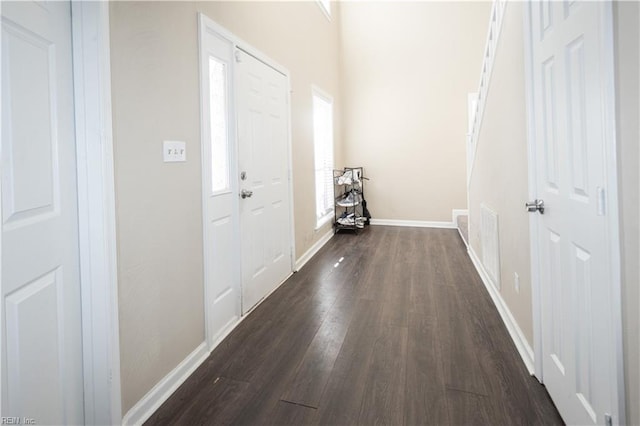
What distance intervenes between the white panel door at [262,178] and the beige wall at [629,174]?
226 cm

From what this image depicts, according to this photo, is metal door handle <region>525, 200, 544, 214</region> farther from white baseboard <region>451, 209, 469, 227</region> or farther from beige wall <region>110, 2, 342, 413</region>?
white baseboard <region>451, 209, 469, 227</region>

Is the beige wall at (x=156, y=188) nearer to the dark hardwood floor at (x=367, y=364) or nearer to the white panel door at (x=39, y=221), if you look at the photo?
the white panel door at (x=39, y=221)

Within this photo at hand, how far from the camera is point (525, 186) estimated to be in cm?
204

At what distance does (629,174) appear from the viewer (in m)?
1.06

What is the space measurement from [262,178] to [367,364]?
69.4 inches

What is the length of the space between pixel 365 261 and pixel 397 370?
7.43 ft

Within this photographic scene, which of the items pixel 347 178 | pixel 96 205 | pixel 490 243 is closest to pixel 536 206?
pixel 490 243

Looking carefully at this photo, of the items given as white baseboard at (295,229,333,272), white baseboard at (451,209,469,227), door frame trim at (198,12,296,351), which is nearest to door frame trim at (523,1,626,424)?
door frame trim at (198,12,296,351)

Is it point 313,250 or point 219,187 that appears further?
point 313,250

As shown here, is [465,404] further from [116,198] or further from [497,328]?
[116,198]

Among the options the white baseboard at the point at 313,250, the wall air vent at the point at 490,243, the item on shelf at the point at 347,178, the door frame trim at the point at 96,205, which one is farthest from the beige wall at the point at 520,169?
the item on shelf at the point at 347,178

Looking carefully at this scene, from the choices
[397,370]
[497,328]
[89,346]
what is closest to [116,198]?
[89,346]

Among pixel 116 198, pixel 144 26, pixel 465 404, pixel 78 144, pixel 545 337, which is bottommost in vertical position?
pixel 465 404

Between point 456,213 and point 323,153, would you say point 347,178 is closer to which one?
point 323,153
